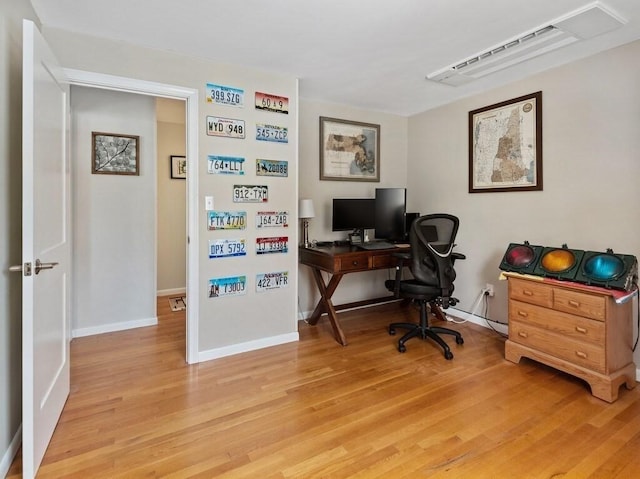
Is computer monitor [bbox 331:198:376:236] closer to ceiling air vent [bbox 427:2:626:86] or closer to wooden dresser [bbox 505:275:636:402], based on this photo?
ceiling air vent [bbox 427:2:626:86]

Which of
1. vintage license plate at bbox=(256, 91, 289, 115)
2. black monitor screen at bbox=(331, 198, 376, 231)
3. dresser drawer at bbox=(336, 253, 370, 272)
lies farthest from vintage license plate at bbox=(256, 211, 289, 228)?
vintage license plate at bbox=(256, 91, 289, 115)

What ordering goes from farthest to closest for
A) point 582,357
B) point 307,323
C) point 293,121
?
point 307,323 → point 293,121 → point 582,357

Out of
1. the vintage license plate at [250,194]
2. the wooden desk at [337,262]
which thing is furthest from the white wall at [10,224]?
the wooden desk at [337,262]

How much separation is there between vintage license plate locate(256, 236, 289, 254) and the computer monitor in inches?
27.4

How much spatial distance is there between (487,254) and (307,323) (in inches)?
76.0

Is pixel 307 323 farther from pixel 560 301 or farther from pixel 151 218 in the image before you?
pixel 560 301

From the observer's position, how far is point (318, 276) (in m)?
3.32

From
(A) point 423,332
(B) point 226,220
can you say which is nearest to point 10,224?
(B) point 226,220

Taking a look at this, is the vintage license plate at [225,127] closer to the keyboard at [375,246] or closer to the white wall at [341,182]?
the white wall at [341,182]

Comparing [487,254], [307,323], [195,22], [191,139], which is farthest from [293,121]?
[487,254]

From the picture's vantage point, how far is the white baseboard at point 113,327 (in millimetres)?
3169

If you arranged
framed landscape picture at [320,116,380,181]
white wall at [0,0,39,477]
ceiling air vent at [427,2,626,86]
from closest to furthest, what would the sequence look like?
white wall at [0,0,39,477]
ceiling air vent at [427,2,626,86]
framed landscape picture at [320,116,380,181]

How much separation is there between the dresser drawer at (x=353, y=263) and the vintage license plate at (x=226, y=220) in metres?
0.86

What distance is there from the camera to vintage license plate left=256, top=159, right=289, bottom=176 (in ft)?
9.34
